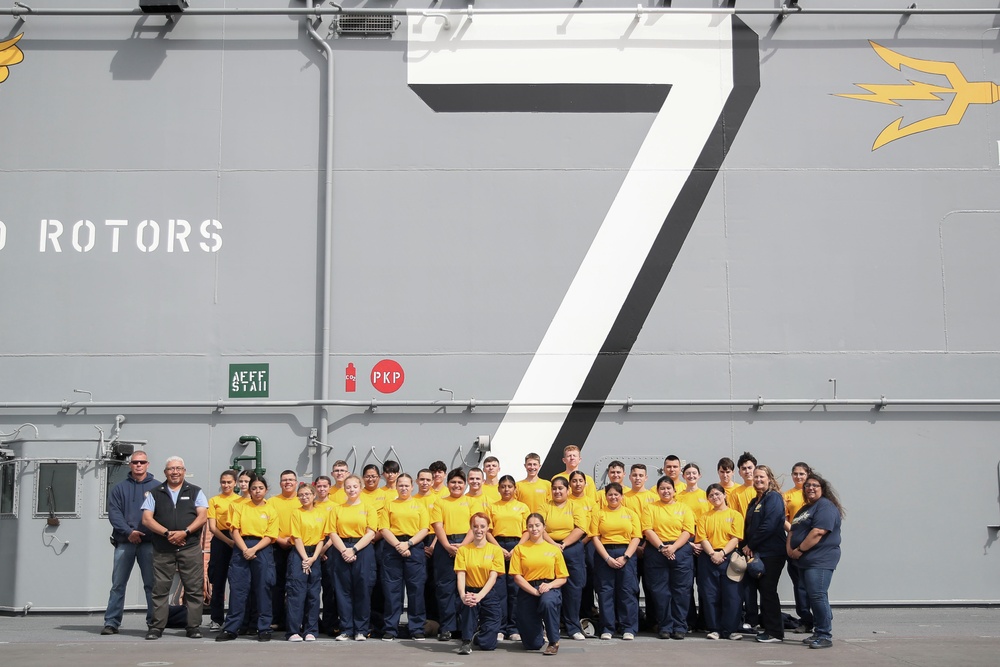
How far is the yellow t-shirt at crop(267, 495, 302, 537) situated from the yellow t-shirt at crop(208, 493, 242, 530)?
1.25ft

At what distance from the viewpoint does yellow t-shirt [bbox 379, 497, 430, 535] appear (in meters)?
7.54

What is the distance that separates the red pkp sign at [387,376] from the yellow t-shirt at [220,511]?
1.68 metres

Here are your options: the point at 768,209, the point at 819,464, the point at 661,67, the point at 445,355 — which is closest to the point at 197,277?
the point at 445,355

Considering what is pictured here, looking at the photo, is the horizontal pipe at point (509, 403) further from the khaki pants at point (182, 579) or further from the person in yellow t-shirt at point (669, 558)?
the khaki pants at point (182, 579)

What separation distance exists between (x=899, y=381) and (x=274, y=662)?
6146 mm

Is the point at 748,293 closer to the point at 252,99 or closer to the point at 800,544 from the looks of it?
the point at 800,544

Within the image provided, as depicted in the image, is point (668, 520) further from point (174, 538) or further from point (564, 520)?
point (174, 538)

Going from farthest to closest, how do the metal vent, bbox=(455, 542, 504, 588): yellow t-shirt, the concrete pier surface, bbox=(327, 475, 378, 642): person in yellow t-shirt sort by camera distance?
the metal vent, bbox=(327, 475, 378, 642): person in yellow t-shirt, bbox=(455, 542, 504, 588): yellow t-shirt, the concrete pier surface

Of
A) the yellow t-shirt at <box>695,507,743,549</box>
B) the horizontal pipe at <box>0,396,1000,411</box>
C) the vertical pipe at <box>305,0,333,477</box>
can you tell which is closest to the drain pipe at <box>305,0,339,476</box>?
the vertical pipe at <box>305,0,333,477</box>

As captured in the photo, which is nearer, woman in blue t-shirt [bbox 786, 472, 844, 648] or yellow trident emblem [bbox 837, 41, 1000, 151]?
woman in blue t-shirt [bbox 786, 472, 844, 648]

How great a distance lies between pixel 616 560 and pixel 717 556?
83 centimetres

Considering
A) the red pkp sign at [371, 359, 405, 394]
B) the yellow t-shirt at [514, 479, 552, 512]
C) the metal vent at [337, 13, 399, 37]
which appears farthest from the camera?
the metal vent at [337, 13, 399, 37]

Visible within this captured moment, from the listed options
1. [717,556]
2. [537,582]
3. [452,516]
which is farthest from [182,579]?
[717,556]

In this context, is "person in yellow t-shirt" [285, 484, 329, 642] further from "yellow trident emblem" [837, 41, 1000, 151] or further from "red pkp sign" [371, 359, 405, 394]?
"yellow trident emblem" [837, 41, 1000, 151]
